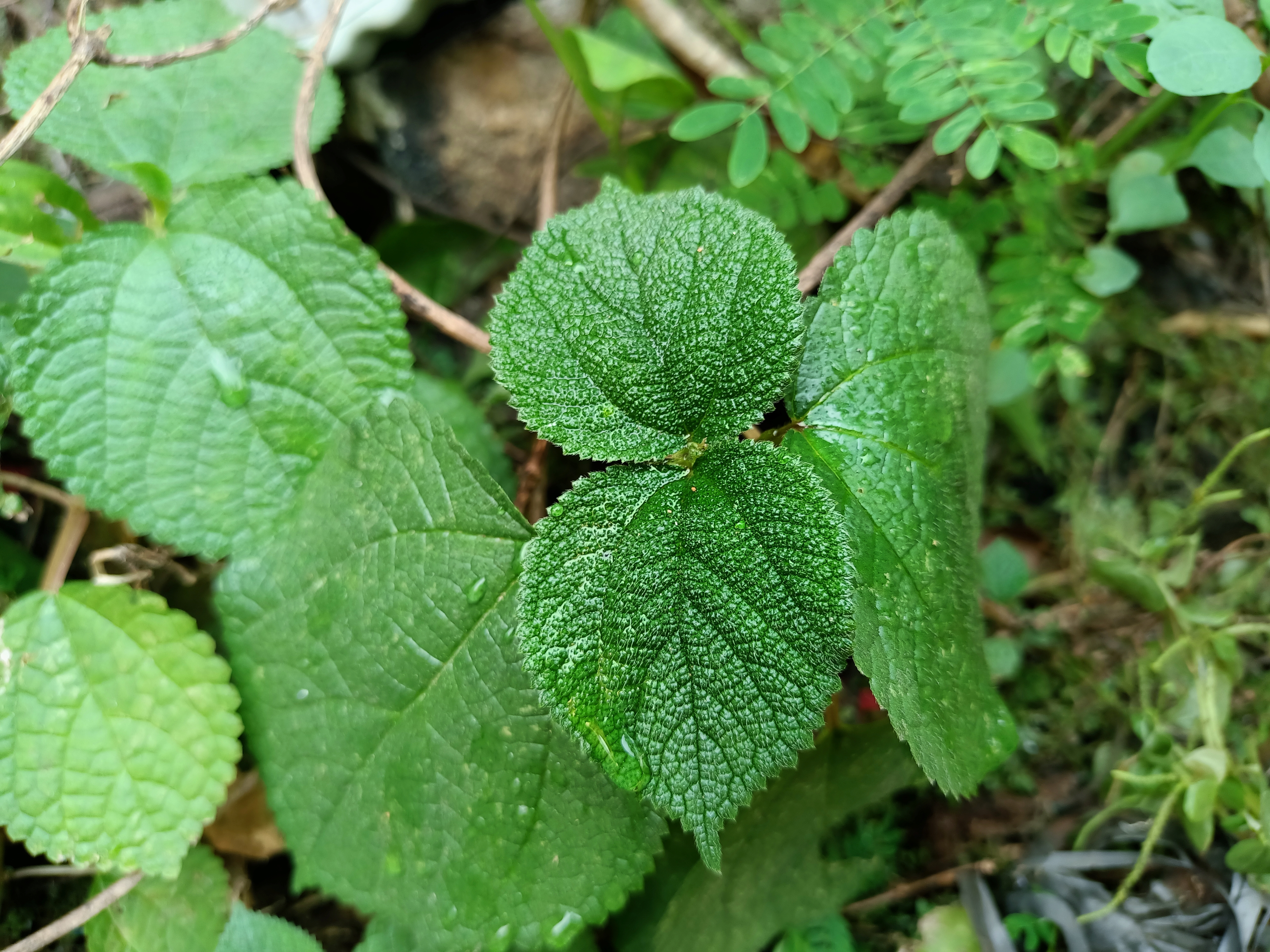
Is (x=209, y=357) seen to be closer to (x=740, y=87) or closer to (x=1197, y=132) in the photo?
(x=740, y=87)

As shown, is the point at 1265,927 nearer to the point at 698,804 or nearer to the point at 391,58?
the point at 698,804

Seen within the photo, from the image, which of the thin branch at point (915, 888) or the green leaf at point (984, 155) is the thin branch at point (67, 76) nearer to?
the green leaf at point (984, 155)

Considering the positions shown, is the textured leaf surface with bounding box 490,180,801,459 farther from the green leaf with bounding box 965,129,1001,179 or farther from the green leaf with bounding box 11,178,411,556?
the green leaf with bounding box 965,129,1001,179

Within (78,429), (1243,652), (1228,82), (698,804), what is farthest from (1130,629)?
(78,429)

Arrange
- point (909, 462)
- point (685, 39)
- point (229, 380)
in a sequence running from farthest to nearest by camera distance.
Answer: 1. point (685, 39)
2. point (229, 380)
3. point (909, 462)

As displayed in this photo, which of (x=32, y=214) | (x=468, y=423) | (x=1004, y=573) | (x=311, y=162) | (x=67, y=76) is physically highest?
(x=67, y=76)

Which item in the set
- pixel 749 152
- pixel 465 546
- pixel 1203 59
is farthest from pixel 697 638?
pixel 1203 59
